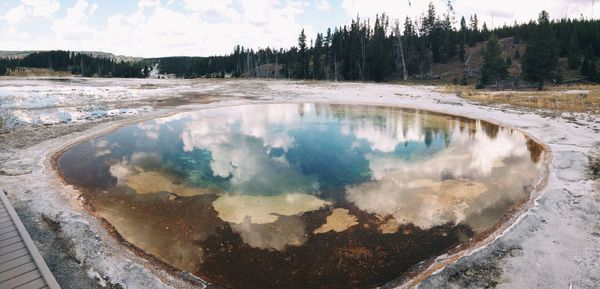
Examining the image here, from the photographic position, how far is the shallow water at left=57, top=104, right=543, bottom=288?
8.70 meters

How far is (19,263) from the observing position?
257 inches

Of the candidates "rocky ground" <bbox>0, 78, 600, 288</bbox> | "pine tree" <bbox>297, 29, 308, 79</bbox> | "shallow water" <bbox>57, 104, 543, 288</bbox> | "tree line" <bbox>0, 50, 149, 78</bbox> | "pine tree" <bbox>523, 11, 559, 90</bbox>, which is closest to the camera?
"rocky ground" <bbox>0, 78, 600, 288</bbox>

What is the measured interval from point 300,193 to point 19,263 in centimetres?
793

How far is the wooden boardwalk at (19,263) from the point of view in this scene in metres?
5.98

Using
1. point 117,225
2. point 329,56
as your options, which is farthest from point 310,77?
point 117,225

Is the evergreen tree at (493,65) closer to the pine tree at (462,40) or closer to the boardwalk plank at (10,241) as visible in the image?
the pine tree at (462,40)

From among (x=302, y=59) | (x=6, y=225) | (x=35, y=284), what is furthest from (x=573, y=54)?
(x=35, y=284)

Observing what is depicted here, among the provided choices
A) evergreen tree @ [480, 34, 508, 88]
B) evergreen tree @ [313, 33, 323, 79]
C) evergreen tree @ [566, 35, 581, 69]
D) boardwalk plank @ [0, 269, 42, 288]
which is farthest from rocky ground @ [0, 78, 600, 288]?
evergreen tree @ [313, 33, 323, 79]

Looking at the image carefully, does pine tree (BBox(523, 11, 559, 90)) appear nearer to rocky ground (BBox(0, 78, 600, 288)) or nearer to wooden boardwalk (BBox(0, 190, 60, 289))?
rocky ground (BBox(0, 78, 600, 288))

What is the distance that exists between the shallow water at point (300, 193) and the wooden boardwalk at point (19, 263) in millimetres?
2480

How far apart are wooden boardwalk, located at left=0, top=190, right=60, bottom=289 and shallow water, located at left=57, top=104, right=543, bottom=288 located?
248cm

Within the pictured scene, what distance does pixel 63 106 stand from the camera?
104 feet

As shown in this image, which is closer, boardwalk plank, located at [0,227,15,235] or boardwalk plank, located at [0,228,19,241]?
boardwalk plank, located at [0,228,19,241]

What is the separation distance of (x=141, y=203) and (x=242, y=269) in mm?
5286
